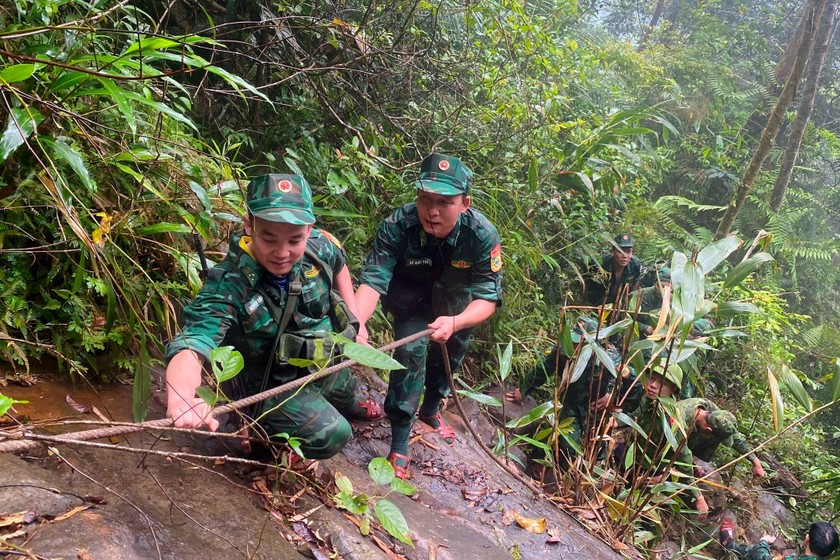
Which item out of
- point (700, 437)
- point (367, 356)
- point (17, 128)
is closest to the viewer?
point (367, 356)

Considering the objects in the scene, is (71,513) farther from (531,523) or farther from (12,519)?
(531,523)

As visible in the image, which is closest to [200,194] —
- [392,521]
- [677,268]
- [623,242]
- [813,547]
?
[392,521]

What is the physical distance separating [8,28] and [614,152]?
636cm

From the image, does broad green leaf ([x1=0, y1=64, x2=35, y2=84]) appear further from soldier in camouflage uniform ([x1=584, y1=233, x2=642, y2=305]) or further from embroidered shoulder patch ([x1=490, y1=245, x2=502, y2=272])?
soldier in camouflage uniform ([x1=584, y1=233, x2=642, y2=305])

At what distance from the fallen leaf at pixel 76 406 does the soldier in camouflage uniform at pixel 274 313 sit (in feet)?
2.04

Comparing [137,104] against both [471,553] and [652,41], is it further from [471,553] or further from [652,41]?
[652,41]

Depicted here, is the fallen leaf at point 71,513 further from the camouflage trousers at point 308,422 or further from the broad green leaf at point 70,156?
the broad green leaf at point 70,156

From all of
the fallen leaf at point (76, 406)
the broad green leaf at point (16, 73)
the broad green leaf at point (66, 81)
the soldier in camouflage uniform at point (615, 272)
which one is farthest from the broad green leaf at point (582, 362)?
the soldier in camouflage uniform at point (615, 272)

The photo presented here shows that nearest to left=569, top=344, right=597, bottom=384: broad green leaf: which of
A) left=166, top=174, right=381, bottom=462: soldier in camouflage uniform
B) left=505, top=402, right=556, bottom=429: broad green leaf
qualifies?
left=505, top=402, right=556, bottom=429: broad green leaf

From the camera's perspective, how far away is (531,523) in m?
3.32

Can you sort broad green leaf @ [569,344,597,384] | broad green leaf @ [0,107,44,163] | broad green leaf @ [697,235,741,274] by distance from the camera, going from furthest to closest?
broad green leaf @ [569,344,597,384] < broad green leaf @ [697,235,741,274] < broad green leaf @ [0,107,44,163]

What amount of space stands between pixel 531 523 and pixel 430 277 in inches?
65.1

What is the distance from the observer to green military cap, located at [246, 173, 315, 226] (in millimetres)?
2186

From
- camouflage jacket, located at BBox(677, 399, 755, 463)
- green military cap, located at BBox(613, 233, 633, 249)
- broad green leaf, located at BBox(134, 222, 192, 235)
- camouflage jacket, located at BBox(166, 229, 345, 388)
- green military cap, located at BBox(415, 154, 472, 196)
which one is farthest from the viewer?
green military cap, located at BBox(613, 233, 633, 249)
